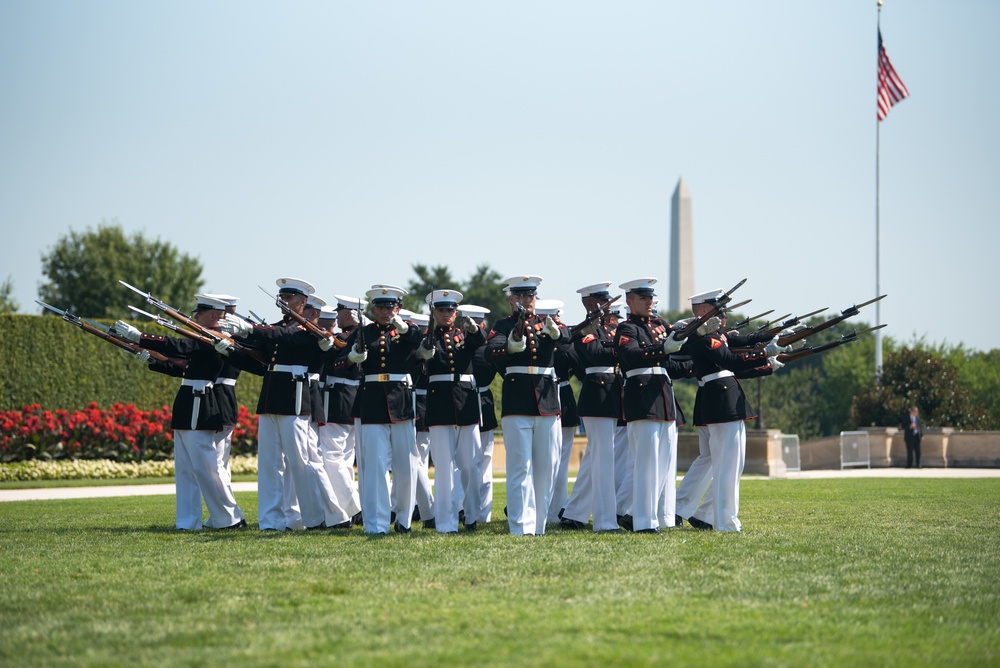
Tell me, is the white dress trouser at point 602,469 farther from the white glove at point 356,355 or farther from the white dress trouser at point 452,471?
the white glove at point 356,355

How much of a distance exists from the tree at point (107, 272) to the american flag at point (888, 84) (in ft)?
102

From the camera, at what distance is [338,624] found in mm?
6258

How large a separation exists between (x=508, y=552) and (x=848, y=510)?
6009mm

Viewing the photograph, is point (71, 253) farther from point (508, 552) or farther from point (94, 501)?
point (508, 552)

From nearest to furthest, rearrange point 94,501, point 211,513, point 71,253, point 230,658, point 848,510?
1. point 230,658
2. point 211,513
3. point 848,510
4. point 94,501
5. point 71,253

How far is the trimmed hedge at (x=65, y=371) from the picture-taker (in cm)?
2511

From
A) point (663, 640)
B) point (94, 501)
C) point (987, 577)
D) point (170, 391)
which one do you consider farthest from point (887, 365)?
point (663, 640)

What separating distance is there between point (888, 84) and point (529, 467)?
27540 mm

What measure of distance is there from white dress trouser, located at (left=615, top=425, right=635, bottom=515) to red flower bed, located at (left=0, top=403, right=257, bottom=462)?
13626 millimetres

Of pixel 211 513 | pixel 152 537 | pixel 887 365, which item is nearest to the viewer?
pixel 152 537

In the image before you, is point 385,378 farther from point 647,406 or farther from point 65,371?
point 65,371

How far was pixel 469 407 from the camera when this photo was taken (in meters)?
11.1

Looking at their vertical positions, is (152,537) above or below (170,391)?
below

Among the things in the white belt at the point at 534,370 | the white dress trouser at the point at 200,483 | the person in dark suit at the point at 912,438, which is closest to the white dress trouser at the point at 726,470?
the white belt at the point at 534,370
